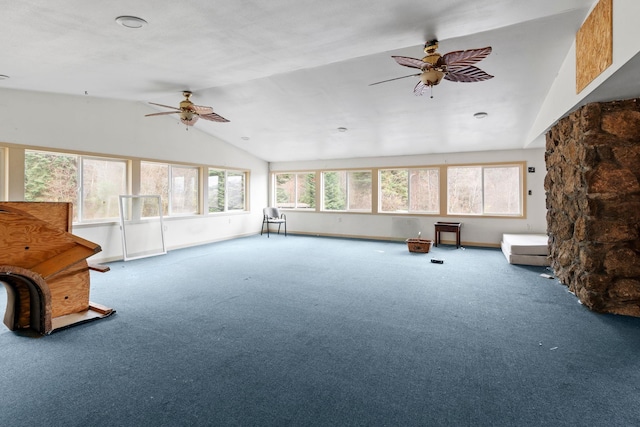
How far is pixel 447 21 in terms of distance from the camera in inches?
113

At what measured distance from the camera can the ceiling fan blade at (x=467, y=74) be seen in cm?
327

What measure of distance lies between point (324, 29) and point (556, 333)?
3.35 m

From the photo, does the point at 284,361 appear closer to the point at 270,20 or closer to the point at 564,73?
the point at 270,20

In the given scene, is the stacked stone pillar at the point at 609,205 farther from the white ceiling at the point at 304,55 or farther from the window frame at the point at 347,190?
the window frame at the point at 347,190

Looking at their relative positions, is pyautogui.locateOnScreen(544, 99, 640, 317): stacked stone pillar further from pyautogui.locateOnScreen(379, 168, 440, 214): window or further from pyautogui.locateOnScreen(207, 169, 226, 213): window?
pyautogui.locateOnScreen(207, 169, 226, 213): window

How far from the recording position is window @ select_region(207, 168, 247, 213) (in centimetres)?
816

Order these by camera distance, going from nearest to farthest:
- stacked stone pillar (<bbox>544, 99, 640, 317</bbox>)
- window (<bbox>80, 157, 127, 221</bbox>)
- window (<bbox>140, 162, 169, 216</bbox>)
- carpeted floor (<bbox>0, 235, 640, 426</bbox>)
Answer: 1. carpeted floor (<bbox>0, 235, 640, 426</bbox>)
2. stacked stone pillar (<bbox>544, 99, 640, 317</bbox>)
3. window (<bbox>80, 157, 127, 221</bbox>)
4. window (<bbox>140, 162, 169, 216</bbox>)

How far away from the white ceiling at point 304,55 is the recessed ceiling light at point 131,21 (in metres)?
0.06

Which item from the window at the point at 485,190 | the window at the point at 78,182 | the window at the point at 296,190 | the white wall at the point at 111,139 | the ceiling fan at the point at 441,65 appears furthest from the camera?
the window at the point at 296,190

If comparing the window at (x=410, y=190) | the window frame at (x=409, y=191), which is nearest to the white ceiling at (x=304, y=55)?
the window frame at (x=409, y=191)

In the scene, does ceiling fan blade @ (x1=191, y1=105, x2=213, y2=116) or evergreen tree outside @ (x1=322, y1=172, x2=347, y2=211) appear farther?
evergreen tree outside @ (x1=322, y1=172, x2=347, y2=211)

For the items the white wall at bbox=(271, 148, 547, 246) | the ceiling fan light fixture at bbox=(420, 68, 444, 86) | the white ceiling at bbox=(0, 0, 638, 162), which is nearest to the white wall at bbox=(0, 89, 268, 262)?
the white ceiling at bbox=(0, 0, 638, 162)

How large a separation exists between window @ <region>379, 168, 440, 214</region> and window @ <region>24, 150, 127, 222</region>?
611 centimetres

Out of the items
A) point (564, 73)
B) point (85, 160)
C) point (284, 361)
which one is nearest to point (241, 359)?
point (284, 361)
